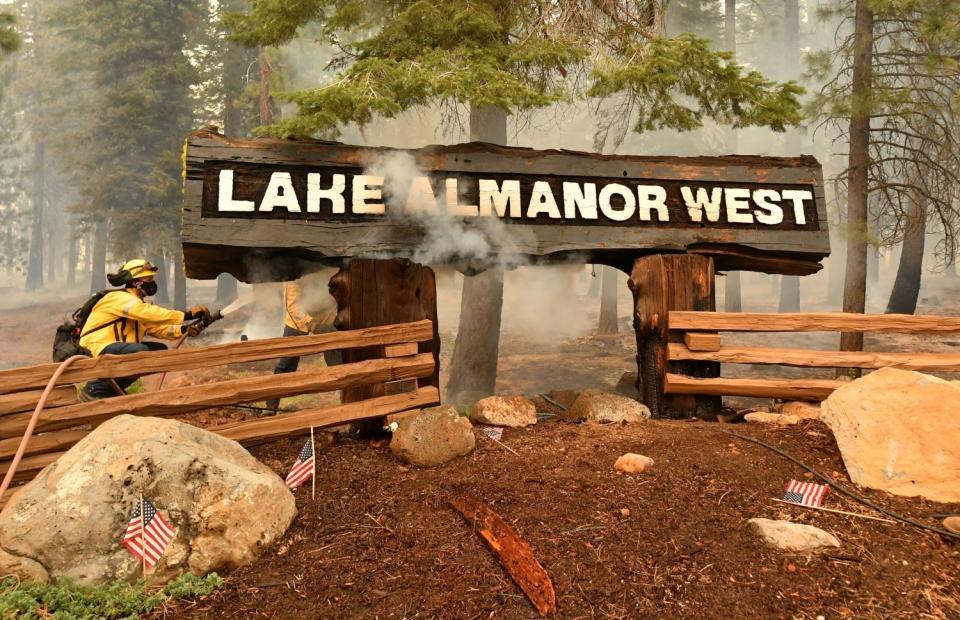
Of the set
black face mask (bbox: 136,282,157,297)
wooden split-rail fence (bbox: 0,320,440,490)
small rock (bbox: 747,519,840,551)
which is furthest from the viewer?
black face mask (bbox: 136,282,157,297)

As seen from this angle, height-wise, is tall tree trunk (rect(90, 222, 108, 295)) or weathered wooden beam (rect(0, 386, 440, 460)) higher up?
tall tree trunk (rect(90, 222, 108, 295))

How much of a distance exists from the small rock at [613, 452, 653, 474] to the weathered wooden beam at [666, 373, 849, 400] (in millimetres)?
1676

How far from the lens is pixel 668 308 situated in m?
6.14

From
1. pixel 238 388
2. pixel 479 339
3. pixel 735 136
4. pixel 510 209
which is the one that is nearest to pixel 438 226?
pixel 510 209

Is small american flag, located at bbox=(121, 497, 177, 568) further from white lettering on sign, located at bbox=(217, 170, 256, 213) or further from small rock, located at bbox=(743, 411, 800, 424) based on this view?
small rock, located at bbox=(743, 411, 800, 424)

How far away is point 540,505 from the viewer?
394cm

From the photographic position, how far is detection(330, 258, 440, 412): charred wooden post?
5618 mm

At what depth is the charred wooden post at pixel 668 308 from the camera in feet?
20.1

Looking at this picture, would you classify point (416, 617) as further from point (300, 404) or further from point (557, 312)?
point (557, 312)

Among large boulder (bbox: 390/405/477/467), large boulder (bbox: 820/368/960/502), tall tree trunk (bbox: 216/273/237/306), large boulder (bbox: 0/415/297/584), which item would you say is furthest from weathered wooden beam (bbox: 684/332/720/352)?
tall tree trunk (bbox: 216/273/237/306)

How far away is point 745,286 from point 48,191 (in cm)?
4773

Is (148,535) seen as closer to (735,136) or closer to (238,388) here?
(238,388)

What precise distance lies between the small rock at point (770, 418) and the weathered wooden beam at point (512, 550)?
3.35 m

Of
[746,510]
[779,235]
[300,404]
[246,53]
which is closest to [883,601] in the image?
[746,510]
